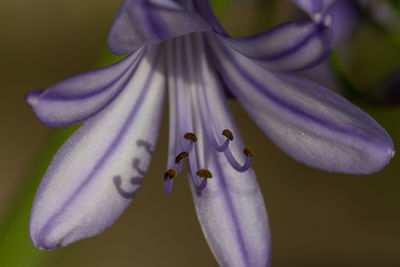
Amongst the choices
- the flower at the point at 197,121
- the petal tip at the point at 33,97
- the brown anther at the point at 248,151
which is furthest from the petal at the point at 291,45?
the petal tip at the point at 33,97

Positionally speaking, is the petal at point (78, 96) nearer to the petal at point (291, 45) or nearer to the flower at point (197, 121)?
the flower at point (197, 121)

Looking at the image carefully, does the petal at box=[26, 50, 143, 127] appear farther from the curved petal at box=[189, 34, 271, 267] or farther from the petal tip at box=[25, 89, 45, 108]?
the curved petal at box=[189, 34, 271, 267]

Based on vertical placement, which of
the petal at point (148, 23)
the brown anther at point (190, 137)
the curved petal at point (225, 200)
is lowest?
the curved petal at point (225, 200)

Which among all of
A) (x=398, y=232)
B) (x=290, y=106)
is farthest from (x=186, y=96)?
(x=398, y=232)

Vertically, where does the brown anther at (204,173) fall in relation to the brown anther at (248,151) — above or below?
below

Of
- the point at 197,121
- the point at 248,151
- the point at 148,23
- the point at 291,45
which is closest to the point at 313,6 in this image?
the point at 291,45

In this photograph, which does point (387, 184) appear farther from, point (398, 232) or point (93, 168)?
point (93, 168)
